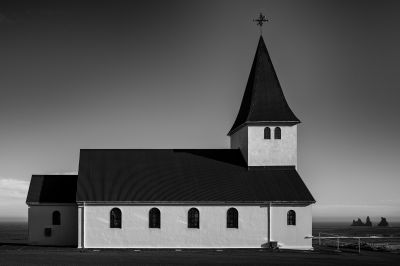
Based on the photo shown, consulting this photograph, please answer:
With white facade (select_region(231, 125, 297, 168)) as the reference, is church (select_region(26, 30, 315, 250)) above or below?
below

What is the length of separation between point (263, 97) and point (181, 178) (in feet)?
32.1

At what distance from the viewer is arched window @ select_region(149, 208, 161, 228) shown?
45.3 m

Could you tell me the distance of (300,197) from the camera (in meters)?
45.9

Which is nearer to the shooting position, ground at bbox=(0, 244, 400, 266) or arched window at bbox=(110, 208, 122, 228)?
ground at bbox=(0, 244, 400, 266)

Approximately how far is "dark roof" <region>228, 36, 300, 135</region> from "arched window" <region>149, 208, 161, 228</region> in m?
10.5

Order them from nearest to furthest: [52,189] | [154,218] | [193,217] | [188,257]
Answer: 1. [188,257]
2. [154,218]
3. [193,217]
4. [52,189]

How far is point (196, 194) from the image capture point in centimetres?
4581

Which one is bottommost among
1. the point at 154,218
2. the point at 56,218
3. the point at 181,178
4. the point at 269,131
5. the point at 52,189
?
the point at 56,218

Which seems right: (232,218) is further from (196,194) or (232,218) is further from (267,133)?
(267,133)

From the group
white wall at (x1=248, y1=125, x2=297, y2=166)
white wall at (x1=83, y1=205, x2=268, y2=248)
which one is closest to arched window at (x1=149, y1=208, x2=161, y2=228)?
white wall at (x1=83, y1=205, x2=268, y2=248)

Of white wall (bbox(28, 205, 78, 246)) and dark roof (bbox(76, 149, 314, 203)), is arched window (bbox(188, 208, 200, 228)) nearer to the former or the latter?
dark roof (bbox(76, 149, 314, 203))

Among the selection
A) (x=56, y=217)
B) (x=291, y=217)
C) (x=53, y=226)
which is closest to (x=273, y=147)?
(x=291, y=217)

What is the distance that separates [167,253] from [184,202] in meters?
5.58

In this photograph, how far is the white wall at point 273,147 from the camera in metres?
49.0
